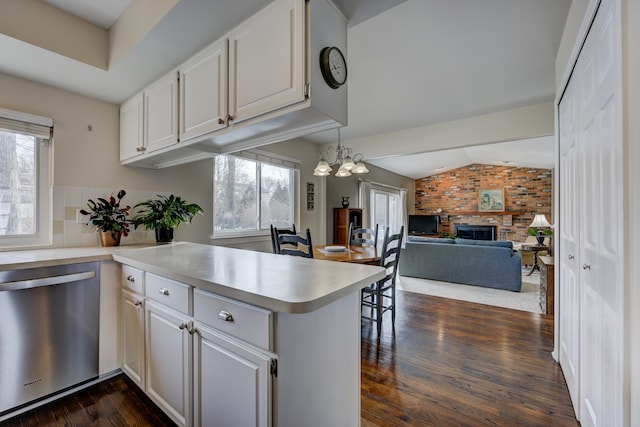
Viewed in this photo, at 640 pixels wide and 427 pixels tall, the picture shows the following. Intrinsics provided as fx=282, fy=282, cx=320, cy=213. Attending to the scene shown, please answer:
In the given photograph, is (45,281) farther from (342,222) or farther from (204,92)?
(342,222)

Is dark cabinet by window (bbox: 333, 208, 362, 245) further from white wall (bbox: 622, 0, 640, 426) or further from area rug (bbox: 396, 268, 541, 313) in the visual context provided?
white wall (bbox: 622, 0, 640, 426)

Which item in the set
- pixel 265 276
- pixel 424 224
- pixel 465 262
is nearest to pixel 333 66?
pixel 265 276

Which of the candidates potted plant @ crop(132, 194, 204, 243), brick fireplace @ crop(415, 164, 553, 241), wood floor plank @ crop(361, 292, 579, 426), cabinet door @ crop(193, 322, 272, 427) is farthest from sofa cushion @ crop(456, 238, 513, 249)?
cabinet door @ crop(193, 322, 272, 427)

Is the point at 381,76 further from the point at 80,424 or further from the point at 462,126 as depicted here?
the point at 80,424

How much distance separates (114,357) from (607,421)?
2.69 m

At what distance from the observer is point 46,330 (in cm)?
169

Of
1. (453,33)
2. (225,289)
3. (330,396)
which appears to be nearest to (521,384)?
(330,396)

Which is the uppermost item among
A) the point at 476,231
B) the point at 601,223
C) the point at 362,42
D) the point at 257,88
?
the point at 362,42

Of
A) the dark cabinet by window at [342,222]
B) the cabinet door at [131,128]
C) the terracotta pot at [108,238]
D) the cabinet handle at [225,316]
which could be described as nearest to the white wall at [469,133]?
the dark cabinet by window at [342,222]

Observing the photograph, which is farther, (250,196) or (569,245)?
(250,196)

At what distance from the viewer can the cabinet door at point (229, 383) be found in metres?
1.00

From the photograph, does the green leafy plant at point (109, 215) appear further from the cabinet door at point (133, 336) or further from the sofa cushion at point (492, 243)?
the sofa cushion at point (492, 243)

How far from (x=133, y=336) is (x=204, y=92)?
1596mm

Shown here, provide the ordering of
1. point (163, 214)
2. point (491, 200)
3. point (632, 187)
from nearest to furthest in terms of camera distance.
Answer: point (632, 187) < point (163, 214) < point (491, 200)
